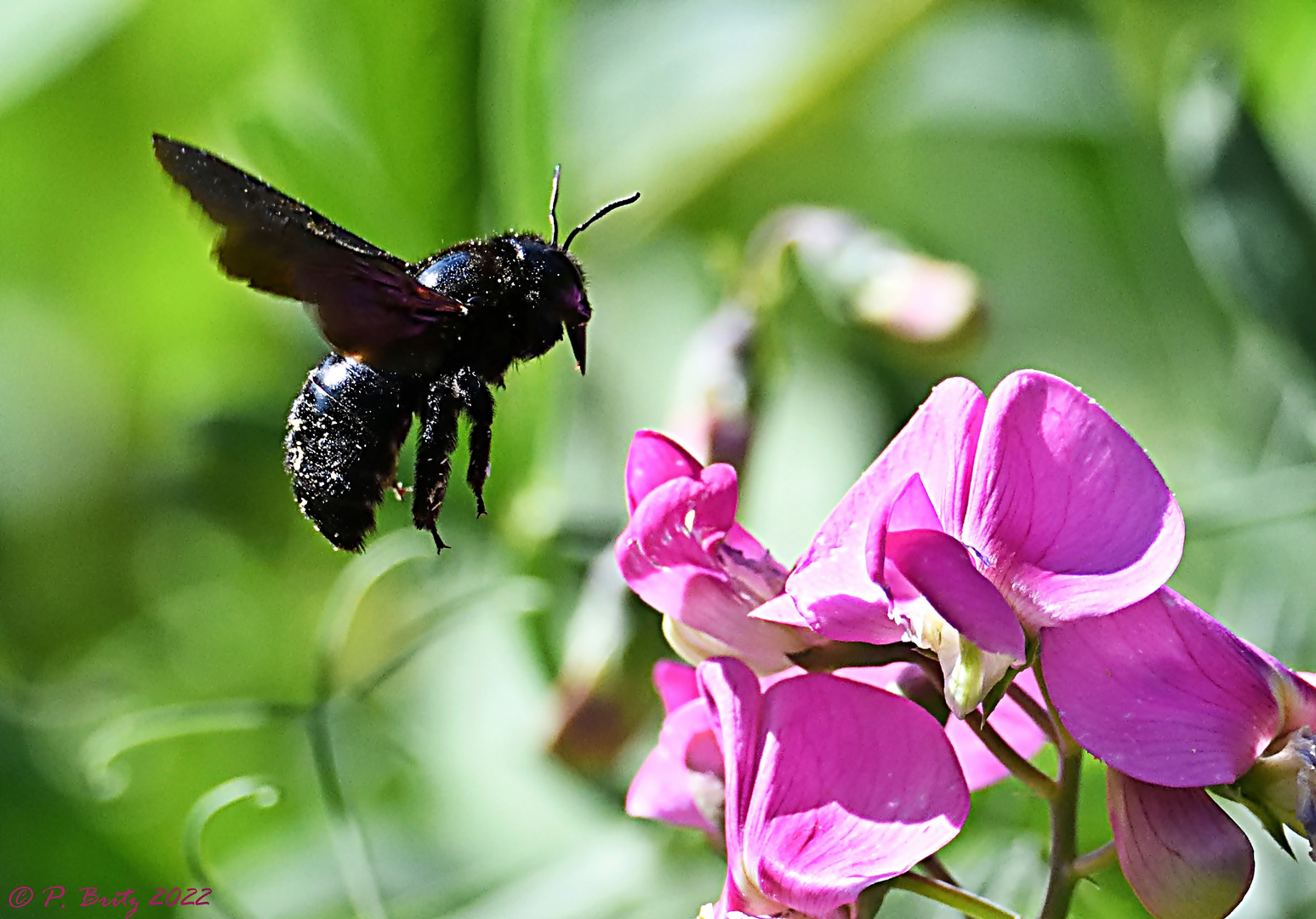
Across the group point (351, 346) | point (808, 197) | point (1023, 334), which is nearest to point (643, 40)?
point (808, 197)

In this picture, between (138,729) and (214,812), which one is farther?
(138,729)

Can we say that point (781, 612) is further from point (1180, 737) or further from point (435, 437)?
point (435, 437)

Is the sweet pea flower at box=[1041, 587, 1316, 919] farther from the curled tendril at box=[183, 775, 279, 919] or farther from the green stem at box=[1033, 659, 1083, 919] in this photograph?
the curled tendril at box=[183, 775, 279, 919]

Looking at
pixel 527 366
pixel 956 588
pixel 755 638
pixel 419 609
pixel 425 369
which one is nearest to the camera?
pixel 956 588

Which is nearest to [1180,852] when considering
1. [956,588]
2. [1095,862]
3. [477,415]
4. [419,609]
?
[1095,862]

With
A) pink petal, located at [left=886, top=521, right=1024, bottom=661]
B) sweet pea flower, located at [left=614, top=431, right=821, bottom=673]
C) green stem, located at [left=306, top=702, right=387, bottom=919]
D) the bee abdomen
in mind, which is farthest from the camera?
green stem, located at [left=306, top=702, right=387, bottom=919]

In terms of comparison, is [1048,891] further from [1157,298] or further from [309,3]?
[1157,298]

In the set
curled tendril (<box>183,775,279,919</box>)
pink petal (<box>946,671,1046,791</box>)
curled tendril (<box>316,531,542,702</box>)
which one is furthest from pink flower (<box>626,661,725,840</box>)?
curled tendril (<box>316,531,542,702</box>)

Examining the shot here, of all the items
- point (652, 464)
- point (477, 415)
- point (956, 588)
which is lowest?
point (956, 588)
